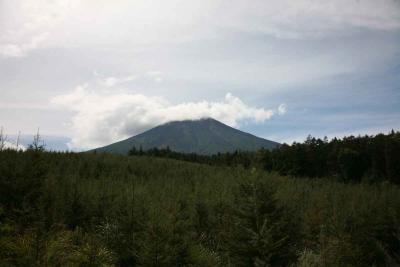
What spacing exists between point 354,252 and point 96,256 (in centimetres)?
1362

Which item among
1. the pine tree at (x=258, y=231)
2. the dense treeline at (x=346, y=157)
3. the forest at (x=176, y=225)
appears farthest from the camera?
the dense treeline at (x=346, y=157)

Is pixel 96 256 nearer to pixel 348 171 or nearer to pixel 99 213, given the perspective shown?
pixel 99 213

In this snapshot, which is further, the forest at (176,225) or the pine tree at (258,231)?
the pine tree at (258,231)

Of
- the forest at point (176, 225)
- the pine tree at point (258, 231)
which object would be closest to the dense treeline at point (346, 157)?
the forest at point (176, 225)

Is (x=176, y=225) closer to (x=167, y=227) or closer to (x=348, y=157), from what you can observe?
(x=167, y=227)

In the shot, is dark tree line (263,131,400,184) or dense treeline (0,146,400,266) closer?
dense treeline (0,146,400,266)

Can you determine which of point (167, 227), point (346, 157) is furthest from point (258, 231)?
point (346, 157)

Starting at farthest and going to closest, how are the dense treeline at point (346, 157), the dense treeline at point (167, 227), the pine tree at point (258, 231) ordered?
the dense treeline at point (346, 157) → the pine tree at point (258, 231) → the dense treeline at point (167, 227)

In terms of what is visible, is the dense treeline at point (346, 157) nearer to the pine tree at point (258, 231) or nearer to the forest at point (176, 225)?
the forest at point (176, 225)

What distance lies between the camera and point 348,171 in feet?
264

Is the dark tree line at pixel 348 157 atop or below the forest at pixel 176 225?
atop

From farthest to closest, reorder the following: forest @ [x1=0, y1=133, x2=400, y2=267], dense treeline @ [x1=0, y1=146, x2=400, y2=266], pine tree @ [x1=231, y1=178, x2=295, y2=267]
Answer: pine tree @ [x1=231, y1=178, x2=295, y2=267]
forest @ [x1=0, y1=133, x2=400, y2=267]
dense treeline @ [x1=0, y1=146, x2=400, y2=266]

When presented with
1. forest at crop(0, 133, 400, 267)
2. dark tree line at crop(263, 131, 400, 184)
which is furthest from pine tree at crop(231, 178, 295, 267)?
dark tree line at crop(263, 131, 400, 184)

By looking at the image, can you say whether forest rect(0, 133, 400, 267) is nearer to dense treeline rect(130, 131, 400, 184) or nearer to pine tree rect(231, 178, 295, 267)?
pine tree rect(231, 178, 295, 267)
